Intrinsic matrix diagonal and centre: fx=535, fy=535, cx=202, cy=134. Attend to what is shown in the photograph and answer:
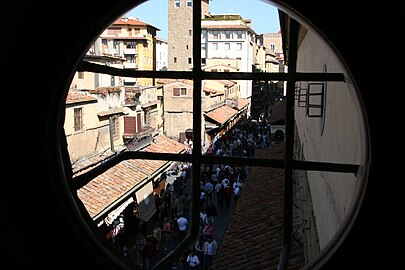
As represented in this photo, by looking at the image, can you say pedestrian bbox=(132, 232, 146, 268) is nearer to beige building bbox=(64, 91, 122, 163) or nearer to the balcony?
beige building bbox=(64, 91, 122, 163)

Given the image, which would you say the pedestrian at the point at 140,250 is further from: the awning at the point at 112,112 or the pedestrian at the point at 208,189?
the awning at the point at 112,112

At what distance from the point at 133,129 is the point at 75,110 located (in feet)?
16.0

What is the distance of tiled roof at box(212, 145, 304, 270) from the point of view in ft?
18.4

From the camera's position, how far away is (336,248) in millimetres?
A: 1615

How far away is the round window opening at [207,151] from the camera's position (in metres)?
2.02

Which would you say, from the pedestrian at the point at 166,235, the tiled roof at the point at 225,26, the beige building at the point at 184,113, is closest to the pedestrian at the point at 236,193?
the pedestrian at the point at 166,235

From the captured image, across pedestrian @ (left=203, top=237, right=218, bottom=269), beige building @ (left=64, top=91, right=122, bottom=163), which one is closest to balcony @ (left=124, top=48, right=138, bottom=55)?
beige building @ (left=64, top=91, right=122, bottom=163)

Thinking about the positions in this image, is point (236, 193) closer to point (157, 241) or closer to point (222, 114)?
point (157, 241)

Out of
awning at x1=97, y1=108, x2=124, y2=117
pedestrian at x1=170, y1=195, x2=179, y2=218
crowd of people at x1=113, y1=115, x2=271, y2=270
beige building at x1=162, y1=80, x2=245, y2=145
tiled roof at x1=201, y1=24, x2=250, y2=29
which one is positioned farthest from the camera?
tiled roof at x1=201, y1=24, x2=250, y2=29

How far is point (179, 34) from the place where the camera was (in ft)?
159

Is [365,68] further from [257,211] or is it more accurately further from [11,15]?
[257,211]

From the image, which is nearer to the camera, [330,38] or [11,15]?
[330,38]

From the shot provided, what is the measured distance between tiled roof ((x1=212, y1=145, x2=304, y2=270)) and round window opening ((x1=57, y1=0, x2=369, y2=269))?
0.03 m

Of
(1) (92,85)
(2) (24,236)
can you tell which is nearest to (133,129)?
(1) (92,85)
